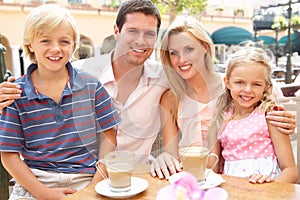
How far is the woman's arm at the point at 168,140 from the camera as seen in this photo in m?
1.37

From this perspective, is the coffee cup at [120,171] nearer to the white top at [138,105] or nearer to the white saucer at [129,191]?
the white saucer at [129,191]

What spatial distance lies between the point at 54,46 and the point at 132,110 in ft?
1.43

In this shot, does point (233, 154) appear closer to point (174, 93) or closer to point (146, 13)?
point (174, 93)

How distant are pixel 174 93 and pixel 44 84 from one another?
57cm

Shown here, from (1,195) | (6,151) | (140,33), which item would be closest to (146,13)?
(140,33)

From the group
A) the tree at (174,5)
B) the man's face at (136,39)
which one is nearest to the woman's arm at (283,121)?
the man's face at (136,39)

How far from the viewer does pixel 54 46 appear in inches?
60.1

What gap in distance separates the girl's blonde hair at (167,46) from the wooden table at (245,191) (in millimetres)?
476

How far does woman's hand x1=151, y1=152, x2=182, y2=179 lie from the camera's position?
1.35 m

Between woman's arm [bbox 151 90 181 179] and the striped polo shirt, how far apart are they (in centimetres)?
24

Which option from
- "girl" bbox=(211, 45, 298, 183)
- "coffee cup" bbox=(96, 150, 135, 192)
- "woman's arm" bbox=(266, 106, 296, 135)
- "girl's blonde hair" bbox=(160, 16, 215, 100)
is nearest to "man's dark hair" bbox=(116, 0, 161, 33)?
"girl's blonde hair" bbox=(160, 16, 215, 100)

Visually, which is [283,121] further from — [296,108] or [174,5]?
[174,5]

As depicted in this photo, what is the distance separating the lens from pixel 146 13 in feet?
5.74

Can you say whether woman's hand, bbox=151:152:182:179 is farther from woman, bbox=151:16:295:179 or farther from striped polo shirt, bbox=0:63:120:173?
striped polo shirt, bbox=0:63:120:173
